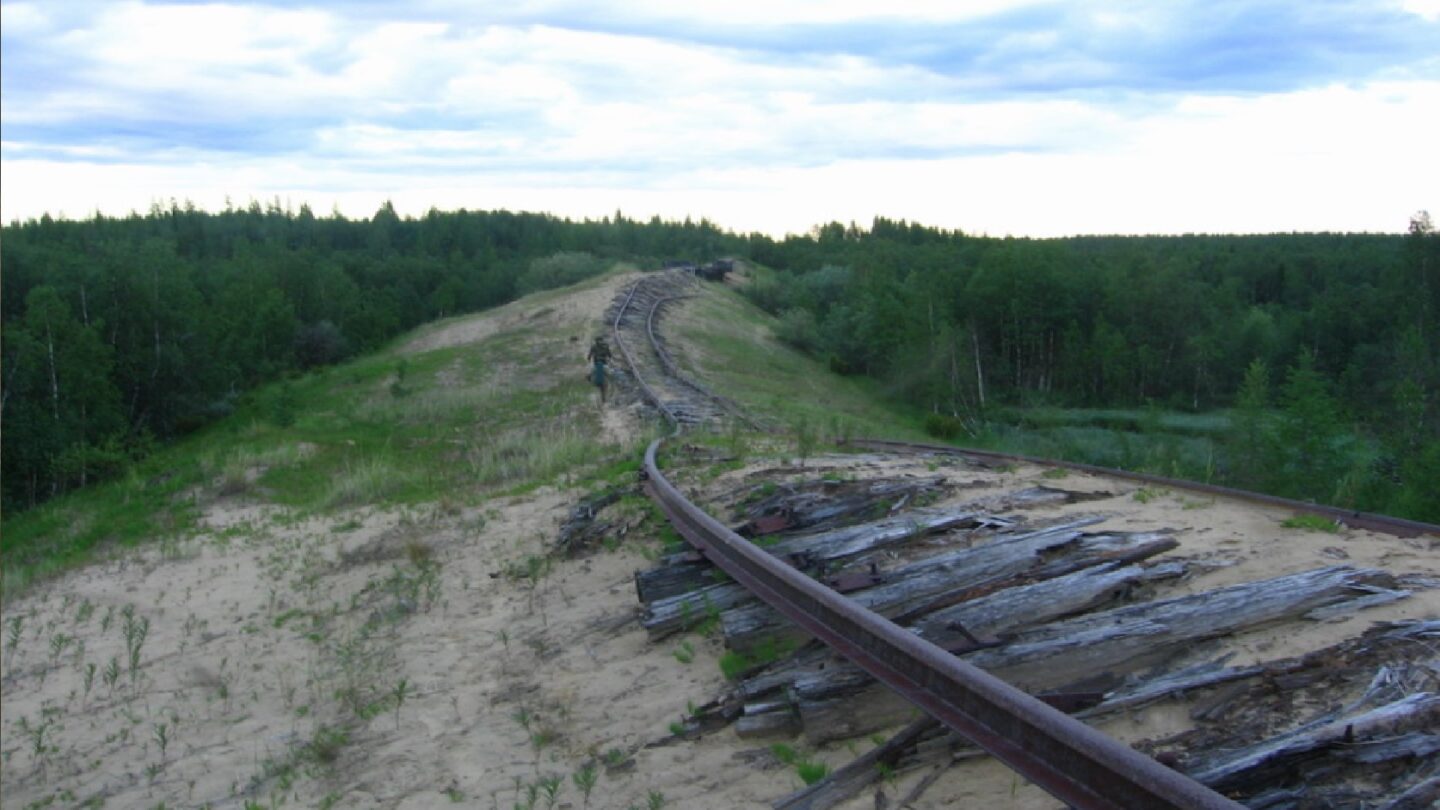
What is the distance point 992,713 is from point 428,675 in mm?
3978

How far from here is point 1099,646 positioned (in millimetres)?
4438

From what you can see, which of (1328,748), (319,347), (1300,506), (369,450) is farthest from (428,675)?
(319,347)

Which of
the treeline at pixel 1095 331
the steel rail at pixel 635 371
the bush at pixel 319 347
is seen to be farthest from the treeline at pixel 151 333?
the treeline at pixel 1095 331

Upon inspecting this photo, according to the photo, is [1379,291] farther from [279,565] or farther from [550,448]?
[279,565]

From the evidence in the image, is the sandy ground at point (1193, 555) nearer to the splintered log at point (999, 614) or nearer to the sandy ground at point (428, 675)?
the sandy ground at point (428, 675)

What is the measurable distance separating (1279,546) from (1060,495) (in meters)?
1.99

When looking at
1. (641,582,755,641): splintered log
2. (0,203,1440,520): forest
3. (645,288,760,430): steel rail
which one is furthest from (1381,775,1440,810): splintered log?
(645,288,760,430): steel rail

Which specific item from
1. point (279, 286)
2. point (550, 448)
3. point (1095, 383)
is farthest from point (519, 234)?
point (550, 448)

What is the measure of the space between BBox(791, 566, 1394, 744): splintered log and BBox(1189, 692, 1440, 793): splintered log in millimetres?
822

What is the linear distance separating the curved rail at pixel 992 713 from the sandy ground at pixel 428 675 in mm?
248

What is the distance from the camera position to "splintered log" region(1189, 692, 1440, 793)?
3355 mm

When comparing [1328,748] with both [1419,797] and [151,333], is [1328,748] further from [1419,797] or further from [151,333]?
[151,333]

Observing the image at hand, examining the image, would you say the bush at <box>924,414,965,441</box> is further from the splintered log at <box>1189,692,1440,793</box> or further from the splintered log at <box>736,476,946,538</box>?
the splintered log at <box>1189,692,1440,793</box>

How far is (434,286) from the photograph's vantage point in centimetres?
9169
